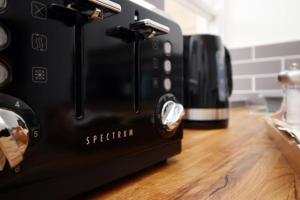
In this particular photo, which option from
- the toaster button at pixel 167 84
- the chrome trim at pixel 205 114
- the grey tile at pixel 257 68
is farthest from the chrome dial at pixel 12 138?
the grey tile at pixel 257 68

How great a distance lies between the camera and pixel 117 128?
0.95 feet

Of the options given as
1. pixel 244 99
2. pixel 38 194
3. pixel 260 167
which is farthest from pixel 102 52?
pixel 244 99

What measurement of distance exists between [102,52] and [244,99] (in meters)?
1.68

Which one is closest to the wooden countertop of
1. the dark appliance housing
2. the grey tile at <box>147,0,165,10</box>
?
the dark appliance housing

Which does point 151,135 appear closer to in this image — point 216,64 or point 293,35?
point 216,64

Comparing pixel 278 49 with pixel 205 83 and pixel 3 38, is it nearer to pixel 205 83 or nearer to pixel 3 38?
pixel 205 83

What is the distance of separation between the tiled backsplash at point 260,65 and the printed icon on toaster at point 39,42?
1.64 metres

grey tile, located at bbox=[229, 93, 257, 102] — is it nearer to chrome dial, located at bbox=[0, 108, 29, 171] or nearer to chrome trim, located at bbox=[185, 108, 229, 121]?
chrome trim, located at bbox=[185, 108, 229, 121]

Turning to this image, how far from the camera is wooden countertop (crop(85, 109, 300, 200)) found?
286 mm

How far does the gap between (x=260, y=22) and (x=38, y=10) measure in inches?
70.0

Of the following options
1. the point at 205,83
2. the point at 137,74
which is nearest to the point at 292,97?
the point at 205,83

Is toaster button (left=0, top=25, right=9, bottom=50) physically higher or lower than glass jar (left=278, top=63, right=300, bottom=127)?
higher

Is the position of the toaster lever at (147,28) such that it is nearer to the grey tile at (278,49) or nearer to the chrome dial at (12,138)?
the chrome dial at (12,138)

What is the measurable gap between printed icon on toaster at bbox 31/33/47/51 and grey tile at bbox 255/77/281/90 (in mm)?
1716
